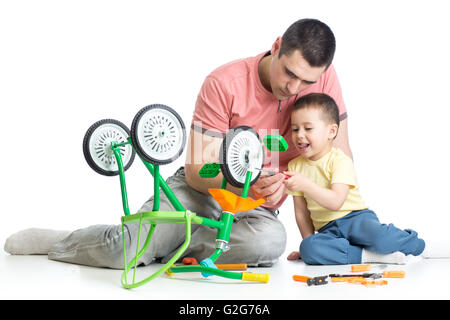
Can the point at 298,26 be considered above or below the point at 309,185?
above

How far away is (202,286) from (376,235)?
2.81ft

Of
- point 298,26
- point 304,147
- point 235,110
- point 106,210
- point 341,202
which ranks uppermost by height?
point 298,26

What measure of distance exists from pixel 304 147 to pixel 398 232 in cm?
50

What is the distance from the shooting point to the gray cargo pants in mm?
2166

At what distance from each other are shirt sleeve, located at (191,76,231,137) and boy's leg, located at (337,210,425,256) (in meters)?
0.63

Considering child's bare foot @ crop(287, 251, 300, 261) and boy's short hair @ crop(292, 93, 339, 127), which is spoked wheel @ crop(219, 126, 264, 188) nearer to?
boy's short hair @ crop(292, 93, 339, 127)

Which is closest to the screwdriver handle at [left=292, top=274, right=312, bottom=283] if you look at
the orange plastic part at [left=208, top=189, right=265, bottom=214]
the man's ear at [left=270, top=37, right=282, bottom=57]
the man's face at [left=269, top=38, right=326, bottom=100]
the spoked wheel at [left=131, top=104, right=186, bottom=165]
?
the orange plastic part at [left=208, top=189, right=265, bottom=214]

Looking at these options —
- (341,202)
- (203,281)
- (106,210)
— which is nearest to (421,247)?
(341,202)

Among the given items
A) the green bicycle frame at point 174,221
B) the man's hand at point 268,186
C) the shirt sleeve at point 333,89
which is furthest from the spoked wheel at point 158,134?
the shirt sleeve at point 333,89

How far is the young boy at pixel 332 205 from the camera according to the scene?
7.33 feet

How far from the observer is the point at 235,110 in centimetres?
222

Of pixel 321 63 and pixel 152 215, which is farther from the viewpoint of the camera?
pixel 321 63

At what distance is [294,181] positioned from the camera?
6.81ft
